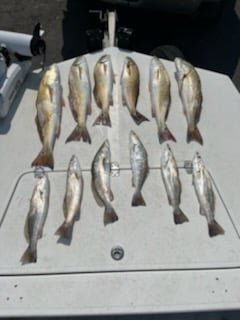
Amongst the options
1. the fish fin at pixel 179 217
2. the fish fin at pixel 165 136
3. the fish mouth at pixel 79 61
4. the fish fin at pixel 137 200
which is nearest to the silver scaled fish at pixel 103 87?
the fish mouth at pixel 79 61

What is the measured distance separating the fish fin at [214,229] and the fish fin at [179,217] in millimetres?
123

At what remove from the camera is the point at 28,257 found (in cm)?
211

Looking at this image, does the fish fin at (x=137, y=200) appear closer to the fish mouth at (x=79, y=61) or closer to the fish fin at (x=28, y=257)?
the fish fin at (x=28, y=257)

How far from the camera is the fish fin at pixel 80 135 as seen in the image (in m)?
2.64

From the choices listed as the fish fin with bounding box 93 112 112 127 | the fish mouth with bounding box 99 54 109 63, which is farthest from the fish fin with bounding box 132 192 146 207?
the fish mouth with bounding box 99 54 109 63

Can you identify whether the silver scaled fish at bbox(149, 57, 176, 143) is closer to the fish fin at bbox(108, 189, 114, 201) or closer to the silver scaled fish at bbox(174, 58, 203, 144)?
the silver scaled fish at bbox(174, 58, 203, 144)

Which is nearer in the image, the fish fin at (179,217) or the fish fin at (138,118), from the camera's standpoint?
the fish fin at (179,217)

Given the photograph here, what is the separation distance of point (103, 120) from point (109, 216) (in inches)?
27.7

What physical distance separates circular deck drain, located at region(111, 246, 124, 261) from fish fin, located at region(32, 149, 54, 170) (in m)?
0.64

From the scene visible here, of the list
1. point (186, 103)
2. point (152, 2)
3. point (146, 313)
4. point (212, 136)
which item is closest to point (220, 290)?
point (146, 313)

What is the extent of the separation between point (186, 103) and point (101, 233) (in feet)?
3.61

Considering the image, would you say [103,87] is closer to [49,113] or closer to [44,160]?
[49,113]

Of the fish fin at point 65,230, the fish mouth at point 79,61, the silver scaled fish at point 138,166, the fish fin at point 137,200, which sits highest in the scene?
the fish mouth at point 79,61

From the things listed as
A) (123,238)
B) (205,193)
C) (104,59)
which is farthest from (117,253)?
(104,59)
